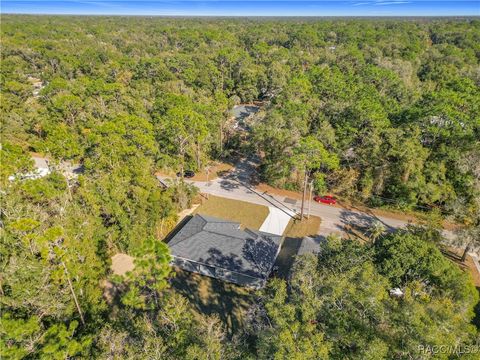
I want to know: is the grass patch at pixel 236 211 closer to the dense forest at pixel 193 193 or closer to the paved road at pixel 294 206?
the paved road at pixel 294 206

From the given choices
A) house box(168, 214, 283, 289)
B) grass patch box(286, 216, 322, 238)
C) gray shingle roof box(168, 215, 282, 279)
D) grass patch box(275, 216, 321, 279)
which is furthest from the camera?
grass patch box(286, 216, 322, 238)

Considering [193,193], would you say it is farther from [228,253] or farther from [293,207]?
[293,207]

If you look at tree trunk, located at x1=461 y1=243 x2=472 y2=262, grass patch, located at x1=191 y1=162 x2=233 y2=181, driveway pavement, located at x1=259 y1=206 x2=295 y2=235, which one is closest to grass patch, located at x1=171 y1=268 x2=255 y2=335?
driveway pavement, located at x1=259 y1=206 x2=295 y2=235

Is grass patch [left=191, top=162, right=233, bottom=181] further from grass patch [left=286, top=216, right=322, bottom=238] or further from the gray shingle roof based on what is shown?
grass patch [left=286, top=216, right=322, bottom=238]

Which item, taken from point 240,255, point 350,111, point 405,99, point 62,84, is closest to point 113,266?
point 240,255

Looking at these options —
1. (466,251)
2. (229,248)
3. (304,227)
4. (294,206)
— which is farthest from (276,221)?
(466,251)

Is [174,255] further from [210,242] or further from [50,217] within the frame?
[50,217]

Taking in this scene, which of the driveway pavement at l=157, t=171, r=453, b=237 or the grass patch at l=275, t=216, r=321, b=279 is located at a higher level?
the driveway pavement at l=157, t=171, r=453, b=237

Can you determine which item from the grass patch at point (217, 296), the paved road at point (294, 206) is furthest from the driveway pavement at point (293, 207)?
the grass patch at point (217, 296)
